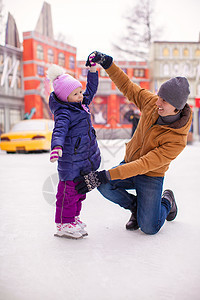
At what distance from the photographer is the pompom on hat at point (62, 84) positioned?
1957 millimetres

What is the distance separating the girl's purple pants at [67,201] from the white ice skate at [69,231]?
0.10 feet

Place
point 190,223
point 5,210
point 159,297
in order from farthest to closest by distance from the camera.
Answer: point 5,210
point 190,223
point 159,297

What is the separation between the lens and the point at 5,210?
2754 millimetres

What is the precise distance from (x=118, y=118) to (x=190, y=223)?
18.0m

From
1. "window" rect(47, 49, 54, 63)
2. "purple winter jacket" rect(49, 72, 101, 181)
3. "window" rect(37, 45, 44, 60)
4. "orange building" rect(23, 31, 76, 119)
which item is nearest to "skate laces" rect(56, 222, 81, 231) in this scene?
"purple winter jacket" rect(49, 72, 101, 181)

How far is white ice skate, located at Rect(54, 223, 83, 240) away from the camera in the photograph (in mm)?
2010

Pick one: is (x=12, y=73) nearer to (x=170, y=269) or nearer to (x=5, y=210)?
(x=5, y=210)

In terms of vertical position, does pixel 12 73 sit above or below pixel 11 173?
above

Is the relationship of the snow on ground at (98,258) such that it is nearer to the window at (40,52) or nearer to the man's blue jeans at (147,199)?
the man's blue jeans at (147,199)

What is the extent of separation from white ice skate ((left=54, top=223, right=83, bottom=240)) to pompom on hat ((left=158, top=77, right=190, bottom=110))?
104 cm

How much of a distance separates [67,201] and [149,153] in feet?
2.07

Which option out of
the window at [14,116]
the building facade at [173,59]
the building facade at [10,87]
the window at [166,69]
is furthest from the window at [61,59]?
the window at [166,69]

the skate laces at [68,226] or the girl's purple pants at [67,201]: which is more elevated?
the girl's purple pants at [67,201]

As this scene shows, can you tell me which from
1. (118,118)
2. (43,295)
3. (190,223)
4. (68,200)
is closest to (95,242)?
(68,200)
